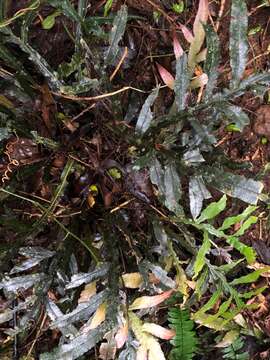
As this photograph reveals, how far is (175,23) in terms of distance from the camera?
1.44 metres

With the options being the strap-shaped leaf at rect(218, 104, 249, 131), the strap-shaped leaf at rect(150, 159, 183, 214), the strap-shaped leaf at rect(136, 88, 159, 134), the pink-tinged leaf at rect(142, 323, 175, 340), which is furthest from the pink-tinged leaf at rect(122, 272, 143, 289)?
the strap-shaped leaf at rect(218, 104, 249, 131)

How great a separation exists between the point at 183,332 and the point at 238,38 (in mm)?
844

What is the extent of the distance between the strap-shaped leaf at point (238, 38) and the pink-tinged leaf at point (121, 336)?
2.12ft

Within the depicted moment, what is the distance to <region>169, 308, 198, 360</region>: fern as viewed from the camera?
1.46 m

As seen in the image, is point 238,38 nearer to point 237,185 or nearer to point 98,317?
point 237,185

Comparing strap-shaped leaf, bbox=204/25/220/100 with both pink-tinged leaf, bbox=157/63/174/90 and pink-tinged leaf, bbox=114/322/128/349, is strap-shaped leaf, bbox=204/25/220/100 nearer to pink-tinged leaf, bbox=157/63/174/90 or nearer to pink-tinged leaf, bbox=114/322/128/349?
pink-tinged leaf, bbox=157/63/174/90

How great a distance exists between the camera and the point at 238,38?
1.08 m

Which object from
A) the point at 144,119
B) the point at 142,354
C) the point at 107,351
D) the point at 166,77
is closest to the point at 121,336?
the point at 142,354

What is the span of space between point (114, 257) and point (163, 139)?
0.33 meters

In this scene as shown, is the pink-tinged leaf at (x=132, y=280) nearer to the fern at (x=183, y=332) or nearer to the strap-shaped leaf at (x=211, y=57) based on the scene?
the fern at (x=183, y=332)

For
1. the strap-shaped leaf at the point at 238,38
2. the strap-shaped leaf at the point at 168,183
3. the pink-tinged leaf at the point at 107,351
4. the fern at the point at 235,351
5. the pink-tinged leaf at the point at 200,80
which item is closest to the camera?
the strap-shaped leaf at the point at 238,38

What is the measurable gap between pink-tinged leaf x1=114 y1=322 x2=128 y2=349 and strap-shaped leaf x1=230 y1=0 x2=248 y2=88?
0.65 metres

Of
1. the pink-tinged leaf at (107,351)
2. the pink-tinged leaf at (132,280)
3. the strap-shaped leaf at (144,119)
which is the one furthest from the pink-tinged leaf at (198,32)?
the pink-tinged leaf at (107,351)

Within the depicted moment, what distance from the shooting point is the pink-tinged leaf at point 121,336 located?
1232mm
